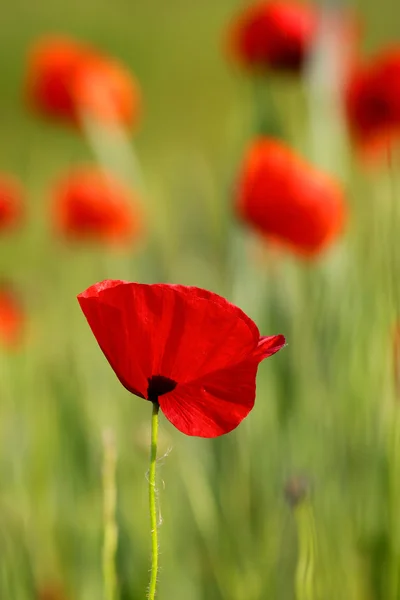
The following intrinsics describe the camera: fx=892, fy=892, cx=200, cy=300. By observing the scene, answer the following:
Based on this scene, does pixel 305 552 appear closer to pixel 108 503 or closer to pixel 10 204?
pixel 108 503

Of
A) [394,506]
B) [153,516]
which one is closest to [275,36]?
[394,506]

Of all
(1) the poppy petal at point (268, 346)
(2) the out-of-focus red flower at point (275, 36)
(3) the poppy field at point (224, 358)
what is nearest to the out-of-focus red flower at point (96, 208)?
(3) the poppy field at point (224, 358)

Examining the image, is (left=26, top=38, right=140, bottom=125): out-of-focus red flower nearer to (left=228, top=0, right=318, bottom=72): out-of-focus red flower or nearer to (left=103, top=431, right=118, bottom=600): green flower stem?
(left=228, top=0, right=318, bottom=72): out-of-focus red flower

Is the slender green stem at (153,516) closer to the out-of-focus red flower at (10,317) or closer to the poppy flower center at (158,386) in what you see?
the poppy flower center at (158,386)

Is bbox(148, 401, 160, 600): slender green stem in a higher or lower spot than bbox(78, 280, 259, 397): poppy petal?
lower

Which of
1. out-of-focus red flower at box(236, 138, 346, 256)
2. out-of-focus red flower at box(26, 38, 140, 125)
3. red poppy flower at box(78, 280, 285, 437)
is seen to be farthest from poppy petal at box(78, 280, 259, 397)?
out-of-focus red flower at box(26, 38, 140, 125)

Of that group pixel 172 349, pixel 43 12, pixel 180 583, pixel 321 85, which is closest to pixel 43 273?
pixel 321 85
